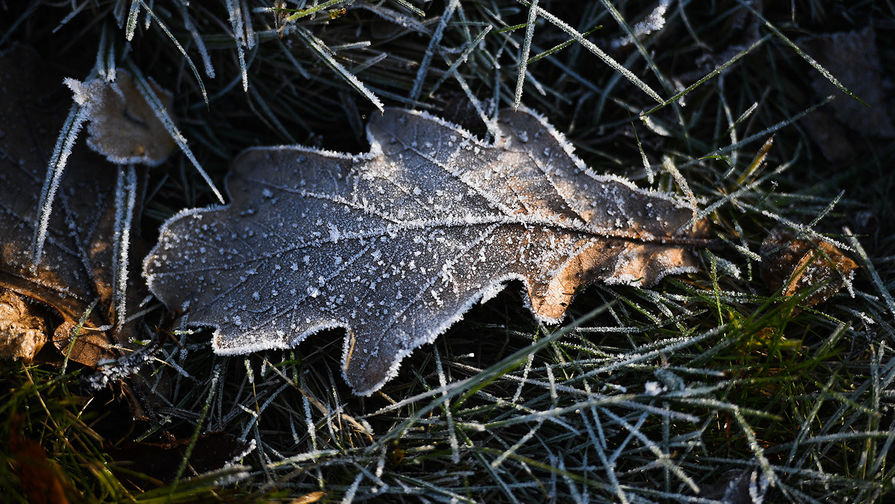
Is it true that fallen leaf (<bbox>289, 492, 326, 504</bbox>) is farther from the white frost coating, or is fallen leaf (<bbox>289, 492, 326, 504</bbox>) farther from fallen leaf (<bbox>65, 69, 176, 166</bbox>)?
the white frost coating

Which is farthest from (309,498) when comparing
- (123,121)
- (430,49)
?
(430,49)

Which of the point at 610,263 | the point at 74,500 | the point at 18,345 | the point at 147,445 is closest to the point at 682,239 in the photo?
the point at 610,263

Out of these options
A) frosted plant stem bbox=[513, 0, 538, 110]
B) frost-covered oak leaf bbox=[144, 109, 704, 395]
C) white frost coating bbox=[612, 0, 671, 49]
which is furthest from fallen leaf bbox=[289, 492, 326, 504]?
white frost coating bbox=[612, 0, 671, 49]

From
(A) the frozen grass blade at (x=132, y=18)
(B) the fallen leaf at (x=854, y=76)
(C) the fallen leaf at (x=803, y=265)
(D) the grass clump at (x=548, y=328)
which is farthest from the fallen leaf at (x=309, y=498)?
(B) the fallen leaf at (x=854, y=76)

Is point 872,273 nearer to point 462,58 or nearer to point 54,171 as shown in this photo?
point 462,58

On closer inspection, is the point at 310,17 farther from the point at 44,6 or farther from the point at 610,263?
the point at 610,263
